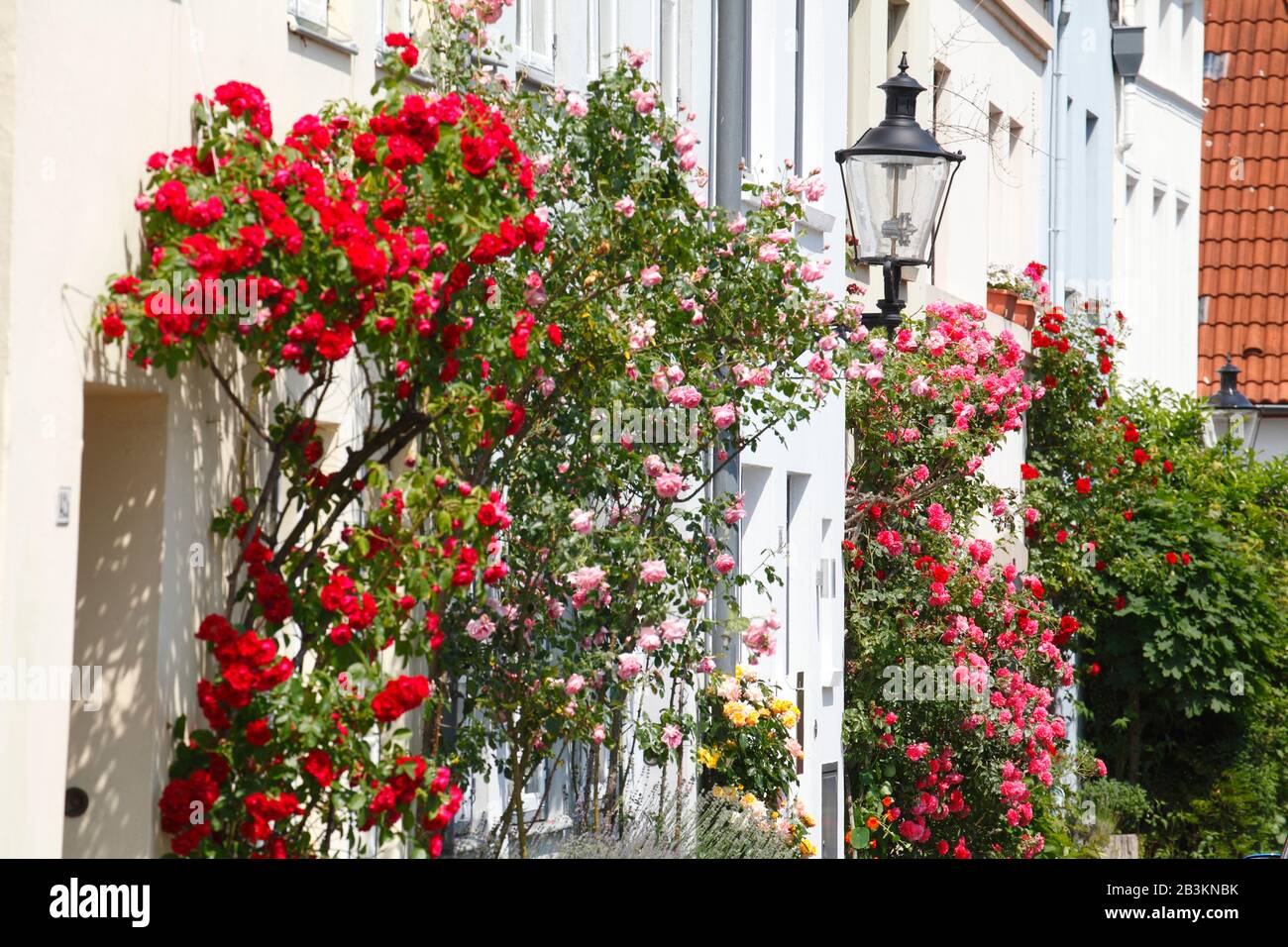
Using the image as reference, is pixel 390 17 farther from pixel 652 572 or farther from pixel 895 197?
pixel 895 197

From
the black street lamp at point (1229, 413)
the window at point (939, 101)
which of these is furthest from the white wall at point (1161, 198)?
the window at point (939, 101)

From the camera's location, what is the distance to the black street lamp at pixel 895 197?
1101 cm

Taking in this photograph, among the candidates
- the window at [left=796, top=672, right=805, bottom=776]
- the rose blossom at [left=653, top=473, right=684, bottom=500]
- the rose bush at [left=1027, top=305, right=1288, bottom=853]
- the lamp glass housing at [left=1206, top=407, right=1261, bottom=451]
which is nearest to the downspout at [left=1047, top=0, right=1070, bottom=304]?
the rose bush at [left=1027, top=305, right=1288, bottom=853]

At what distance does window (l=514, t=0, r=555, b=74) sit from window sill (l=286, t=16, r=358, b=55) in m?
1.75

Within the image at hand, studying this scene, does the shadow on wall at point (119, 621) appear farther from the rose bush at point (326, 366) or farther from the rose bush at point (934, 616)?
the rose bush at point (934, 616)

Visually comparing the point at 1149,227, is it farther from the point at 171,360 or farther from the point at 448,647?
the point at 171,360

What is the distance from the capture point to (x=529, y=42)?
9.61 m

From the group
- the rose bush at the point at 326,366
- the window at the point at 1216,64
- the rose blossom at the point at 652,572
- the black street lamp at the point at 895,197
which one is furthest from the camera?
the window at the point at 1216,64

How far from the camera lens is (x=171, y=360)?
605cm

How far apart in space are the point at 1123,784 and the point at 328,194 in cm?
1322

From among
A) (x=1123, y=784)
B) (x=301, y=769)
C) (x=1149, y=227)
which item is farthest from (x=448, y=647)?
(x=1149, y=227)

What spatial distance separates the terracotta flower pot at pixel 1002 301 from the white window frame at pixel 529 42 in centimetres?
812

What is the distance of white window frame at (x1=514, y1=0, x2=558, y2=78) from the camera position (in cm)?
948
